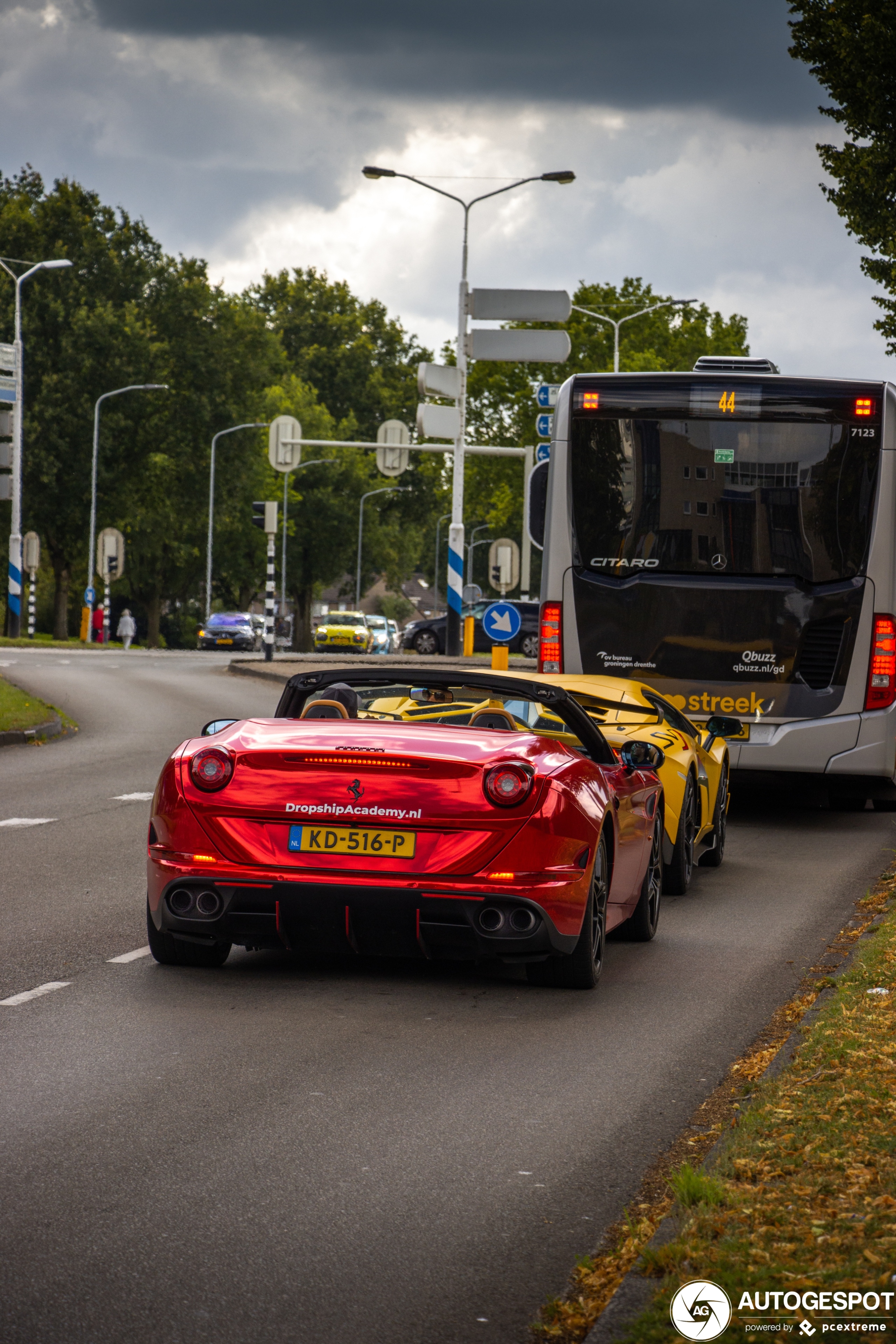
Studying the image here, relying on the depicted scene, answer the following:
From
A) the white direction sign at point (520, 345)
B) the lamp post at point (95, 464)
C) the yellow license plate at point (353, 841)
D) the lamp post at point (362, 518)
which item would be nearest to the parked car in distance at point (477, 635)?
the lamp post at point (95, 464)

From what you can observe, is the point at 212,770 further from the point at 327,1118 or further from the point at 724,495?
the point at 724,495

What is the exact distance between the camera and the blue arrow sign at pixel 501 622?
24.7m

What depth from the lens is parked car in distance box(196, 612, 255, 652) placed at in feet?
228

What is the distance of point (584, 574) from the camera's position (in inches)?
560

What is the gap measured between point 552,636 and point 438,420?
64.0ft

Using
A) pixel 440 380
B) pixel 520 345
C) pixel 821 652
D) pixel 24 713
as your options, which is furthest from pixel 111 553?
pixel 821 652

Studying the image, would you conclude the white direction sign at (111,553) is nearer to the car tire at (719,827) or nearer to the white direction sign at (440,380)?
the white direction sign at (440,380)

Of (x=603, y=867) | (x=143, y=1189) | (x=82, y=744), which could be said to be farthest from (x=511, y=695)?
(x=82, y=744)

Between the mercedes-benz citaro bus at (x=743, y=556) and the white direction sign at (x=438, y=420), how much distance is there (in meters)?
18.9

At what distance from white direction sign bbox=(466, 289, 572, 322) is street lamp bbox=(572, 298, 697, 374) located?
2380cm

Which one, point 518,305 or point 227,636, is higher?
point 518,305

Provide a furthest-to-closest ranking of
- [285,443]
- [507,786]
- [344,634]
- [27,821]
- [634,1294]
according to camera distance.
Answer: [344,634], [285,443], [27,821], [507,786], [634,1294]

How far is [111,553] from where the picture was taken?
180ft

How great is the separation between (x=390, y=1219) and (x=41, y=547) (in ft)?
220
